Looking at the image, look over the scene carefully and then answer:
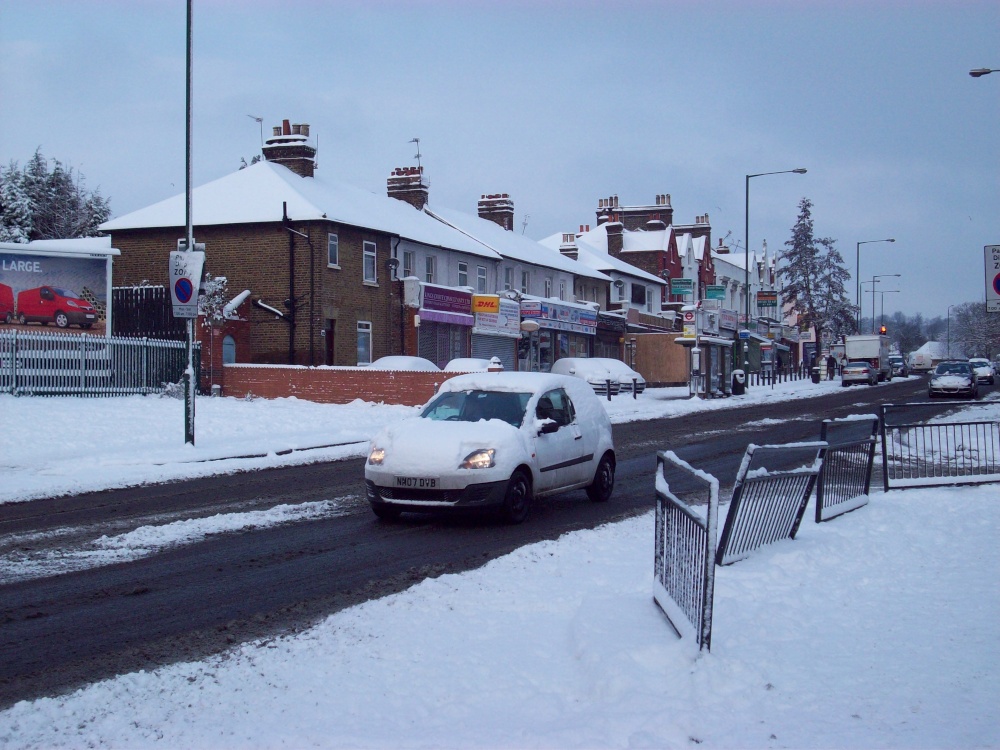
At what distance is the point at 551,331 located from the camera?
48438 mm

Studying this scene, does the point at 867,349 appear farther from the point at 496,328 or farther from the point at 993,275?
the point at 993,275

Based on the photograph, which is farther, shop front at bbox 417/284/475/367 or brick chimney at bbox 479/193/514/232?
brick chimney at bbox 479/193/514/232

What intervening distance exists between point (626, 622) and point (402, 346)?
32231mm

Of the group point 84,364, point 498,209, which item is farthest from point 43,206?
point 84,364

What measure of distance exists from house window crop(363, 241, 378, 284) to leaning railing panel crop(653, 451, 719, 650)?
98.6ft

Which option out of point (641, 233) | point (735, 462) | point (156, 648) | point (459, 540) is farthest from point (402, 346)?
point (641, 233)

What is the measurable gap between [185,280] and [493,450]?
1036 centimetres

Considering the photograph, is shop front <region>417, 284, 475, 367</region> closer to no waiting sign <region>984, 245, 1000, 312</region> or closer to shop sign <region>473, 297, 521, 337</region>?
shop sign <region>473, 297, 521, 337</region>

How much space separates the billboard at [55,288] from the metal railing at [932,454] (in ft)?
76.6

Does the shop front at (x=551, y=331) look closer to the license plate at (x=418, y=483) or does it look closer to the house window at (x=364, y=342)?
the house window at (x=364, y=342)

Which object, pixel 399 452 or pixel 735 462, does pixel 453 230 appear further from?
pixel 399 452

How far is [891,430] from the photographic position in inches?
508

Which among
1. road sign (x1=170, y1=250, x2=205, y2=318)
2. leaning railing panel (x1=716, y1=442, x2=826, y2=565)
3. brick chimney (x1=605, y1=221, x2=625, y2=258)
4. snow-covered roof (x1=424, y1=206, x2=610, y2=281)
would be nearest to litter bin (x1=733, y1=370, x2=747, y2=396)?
snow-covered roof (x1=424, y1=206, x2=610, y2=281)

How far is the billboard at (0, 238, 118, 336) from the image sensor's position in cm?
2806
